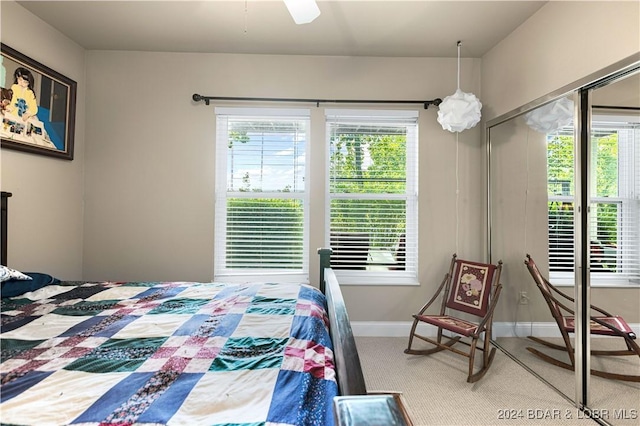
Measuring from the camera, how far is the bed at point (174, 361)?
0.75 meters

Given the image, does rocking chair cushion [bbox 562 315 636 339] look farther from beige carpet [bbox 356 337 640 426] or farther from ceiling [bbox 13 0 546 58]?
ceiling [bbox 13 0 546 58]

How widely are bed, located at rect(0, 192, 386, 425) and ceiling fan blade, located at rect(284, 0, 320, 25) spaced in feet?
4.95

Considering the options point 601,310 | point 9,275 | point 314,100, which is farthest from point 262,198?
point 601,310

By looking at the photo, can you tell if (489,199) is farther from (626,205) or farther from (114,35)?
(114,35)

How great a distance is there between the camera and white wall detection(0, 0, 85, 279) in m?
2.24

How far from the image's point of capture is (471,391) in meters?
2.09

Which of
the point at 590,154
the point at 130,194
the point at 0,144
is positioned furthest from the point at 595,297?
the point at 0,144

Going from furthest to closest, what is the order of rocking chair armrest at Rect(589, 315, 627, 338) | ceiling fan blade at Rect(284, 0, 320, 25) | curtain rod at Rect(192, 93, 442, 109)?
curtain rod at Rect(192, 93, 442, 109) < rocking chair armrest at Rect(589, 315, 627, 338) < ceiling fan blade at Rect(284, 0, 320, 25)

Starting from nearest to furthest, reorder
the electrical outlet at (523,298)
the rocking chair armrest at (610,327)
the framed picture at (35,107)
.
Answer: the rocking chair armrest at (610,327)
the framed picture at (35,107)
the electrical outlet at (523,298)

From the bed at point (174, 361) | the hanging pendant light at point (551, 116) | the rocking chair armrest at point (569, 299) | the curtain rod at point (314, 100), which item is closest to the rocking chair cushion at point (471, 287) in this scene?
the rocking chair armrest at point (569, 299)

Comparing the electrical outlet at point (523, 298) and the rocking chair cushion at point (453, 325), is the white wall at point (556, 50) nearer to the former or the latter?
the electrical outlet at point (523, 298)

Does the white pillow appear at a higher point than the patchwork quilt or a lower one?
higher

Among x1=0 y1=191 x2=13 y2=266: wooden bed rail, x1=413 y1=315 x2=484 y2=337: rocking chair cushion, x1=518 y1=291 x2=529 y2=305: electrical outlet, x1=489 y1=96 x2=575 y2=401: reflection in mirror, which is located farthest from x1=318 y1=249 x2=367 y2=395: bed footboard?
x1=0 y1=191 x2=13 y2=266: wooden bed rail

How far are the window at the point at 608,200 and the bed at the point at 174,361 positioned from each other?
5.51ft
